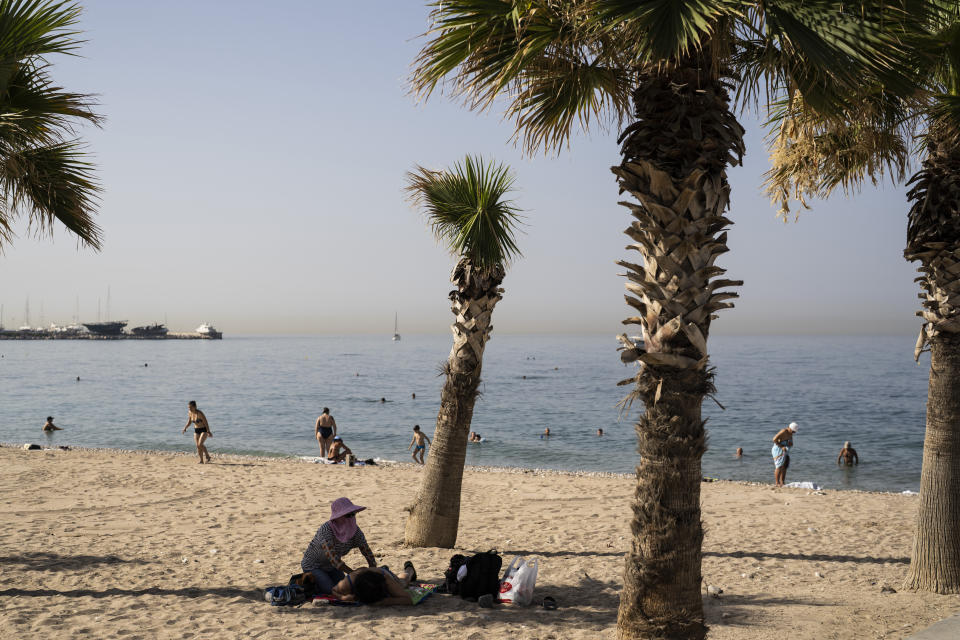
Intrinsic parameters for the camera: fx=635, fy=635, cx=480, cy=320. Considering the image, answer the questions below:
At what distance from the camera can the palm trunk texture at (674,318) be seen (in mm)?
4301

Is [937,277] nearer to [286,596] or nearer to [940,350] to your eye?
[940,350]

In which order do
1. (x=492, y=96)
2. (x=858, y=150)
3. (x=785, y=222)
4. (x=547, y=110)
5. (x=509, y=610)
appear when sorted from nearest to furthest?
(x=492, y=96), (x=547, y=110), (x=509, y=610), (x=858, y=150), (x=785, y=222)

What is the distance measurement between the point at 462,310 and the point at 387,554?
11.2ft

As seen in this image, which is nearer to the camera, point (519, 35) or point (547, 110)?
point (519, 35)

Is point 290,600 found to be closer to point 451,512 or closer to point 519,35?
point 451,512

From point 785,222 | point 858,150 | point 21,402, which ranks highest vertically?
point 858,150

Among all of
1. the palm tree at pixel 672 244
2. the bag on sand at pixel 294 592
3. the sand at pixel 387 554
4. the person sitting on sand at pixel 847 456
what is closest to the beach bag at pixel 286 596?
the bag on sand at pixel 294 592

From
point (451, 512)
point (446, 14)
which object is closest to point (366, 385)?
point (451, 512)

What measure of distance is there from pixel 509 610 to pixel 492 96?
4.91m

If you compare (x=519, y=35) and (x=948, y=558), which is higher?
(x=519, y=35)

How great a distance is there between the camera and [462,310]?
8.35 m

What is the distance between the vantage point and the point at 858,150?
738 centimetres

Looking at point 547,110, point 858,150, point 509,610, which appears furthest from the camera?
point 858,150

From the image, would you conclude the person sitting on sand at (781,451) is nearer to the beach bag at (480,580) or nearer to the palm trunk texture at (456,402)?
the palm trunk texture at (456,402)
